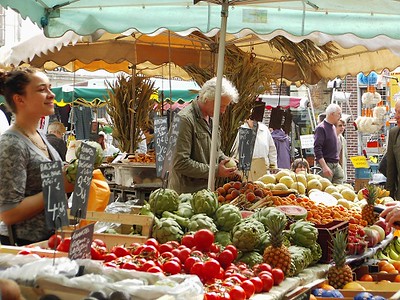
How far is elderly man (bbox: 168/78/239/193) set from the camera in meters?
5.12

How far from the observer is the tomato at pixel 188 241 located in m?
3.24

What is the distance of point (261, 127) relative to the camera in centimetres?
976

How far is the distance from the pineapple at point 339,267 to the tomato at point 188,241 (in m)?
0.96

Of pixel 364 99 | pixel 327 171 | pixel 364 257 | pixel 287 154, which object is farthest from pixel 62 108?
pixel 364 257

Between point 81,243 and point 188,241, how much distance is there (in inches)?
30.8

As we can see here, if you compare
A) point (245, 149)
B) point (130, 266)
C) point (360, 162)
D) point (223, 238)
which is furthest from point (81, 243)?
point (360, 162)

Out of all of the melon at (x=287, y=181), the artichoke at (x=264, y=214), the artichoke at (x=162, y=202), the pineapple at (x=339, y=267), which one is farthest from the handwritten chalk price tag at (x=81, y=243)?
the melon at (x=287, y=181)

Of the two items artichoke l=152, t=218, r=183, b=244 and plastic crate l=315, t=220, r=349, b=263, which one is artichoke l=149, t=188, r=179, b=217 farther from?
plastic crate l=315, t=220, r=349, b=263

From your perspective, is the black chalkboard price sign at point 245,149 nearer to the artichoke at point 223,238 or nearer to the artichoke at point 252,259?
Answer: the artichoke at point 223,238

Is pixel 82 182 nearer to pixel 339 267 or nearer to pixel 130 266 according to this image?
pixel 130 266

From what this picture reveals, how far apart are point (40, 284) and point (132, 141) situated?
7.05m

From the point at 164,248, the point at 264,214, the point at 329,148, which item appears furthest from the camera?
the point at 329,148

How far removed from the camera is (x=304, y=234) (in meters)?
3.81

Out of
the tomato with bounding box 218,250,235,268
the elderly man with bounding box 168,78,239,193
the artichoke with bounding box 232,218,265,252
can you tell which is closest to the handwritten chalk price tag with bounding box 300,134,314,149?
the elderly man with bounding box 168,78,239,193
